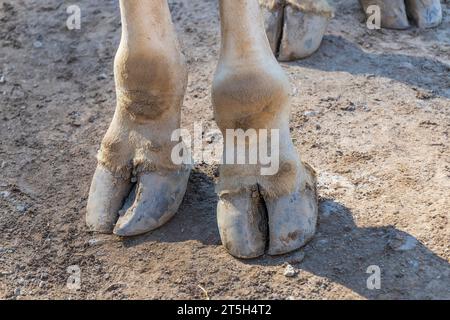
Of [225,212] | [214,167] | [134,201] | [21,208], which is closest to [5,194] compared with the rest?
[21,208]

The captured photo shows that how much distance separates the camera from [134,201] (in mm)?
2641

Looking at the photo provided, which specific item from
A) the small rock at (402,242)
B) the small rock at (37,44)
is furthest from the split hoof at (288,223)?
the small rock at (37,44)

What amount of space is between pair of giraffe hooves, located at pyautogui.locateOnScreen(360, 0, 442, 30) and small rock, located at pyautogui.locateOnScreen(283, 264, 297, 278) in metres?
1.94

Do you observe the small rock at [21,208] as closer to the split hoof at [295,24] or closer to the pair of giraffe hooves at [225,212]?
the pair of giraffe hooves at [225,212]

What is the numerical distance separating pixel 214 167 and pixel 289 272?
0.72 metres

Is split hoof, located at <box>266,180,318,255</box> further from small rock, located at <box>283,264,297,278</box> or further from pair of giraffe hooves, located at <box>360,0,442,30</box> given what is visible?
pair of giraffe hooves, located at <box>360,0,442,30</box>

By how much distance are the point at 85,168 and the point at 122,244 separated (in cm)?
59

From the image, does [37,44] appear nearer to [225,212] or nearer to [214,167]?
[214,167]

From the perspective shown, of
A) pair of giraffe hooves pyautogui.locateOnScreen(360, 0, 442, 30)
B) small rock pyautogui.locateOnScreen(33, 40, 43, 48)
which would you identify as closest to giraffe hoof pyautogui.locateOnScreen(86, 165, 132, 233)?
small rock pyautogui.locateOnScreen(33, 40, 43, 48)

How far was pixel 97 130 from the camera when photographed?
3.37 meters

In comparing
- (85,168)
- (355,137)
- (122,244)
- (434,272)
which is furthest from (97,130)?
(434,272)
